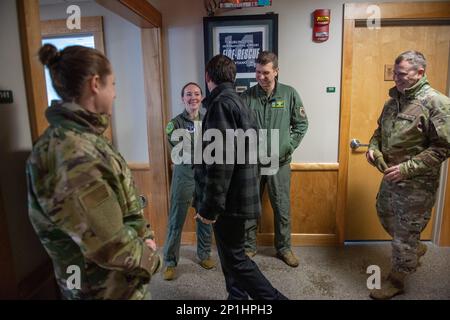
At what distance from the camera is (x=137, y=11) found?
6.67ft

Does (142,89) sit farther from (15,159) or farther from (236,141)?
(15,159)

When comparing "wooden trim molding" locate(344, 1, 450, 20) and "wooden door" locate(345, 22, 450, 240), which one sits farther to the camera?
"wooden door" locate(345, 22, 450, 240)

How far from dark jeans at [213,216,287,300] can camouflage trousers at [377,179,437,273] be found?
32.8 inches

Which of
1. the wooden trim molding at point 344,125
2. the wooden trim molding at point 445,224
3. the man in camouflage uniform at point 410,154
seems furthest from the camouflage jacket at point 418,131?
the wooden trim molding at point 445,224

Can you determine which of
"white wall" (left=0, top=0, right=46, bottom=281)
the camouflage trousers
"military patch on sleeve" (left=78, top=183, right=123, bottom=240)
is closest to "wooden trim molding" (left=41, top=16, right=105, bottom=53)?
"white wall" (left=0, top=0, right=46, bottom=281)

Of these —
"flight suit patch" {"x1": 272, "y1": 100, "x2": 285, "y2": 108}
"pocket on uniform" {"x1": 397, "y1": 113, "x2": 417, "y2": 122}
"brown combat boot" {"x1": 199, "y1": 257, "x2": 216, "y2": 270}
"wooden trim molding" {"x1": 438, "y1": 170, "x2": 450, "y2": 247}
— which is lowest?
"brown combat boot" {"x1": 199, "y1": 257, "x2": 216, "y2": 270}

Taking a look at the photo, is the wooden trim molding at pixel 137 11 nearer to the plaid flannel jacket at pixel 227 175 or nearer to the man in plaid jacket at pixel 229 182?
the man in plaid jacket at pixel 229 182

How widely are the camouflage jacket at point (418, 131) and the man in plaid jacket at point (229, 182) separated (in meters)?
0.94

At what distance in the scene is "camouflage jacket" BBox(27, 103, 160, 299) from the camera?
91cm

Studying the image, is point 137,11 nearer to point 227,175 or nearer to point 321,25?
point 227,175

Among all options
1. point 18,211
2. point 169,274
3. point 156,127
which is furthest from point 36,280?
point 156,127

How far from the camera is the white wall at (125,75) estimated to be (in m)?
2.56

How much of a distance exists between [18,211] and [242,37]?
2.00 m

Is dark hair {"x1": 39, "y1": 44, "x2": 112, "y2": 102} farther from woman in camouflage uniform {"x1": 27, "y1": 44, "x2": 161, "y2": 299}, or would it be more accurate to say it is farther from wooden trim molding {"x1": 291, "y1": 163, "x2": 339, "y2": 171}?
wooden trim molding {"x1": 291, "y1": 163, "x2": 339, "y2": 171}
